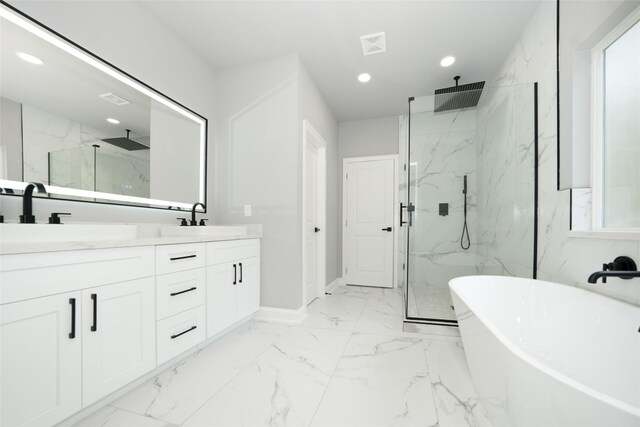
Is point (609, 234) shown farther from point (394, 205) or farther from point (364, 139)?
point (364, 139)

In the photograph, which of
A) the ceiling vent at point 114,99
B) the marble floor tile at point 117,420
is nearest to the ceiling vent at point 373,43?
the ceiling vent at point 114,99

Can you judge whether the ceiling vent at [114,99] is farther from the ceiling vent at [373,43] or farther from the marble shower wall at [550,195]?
the marble shower wall at [550,195]

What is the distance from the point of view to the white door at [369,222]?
4020 millimetres

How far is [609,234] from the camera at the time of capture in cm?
129

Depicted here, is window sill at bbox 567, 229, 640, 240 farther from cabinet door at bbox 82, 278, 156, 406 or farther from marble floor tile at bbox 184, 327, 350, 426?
cabinet door at bbox 82, 278, 156, 406

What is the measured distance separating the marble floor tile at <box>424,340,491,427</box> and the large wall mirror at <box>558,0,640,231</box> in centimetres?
119

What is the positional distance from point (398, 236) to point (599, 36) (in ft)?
9.37

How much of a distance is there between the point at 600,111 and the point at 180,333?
299 centimetres

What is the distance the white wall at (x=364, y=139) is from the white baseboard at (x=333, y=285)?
0.11m

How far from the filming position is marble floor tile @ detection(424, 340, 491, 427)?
127 cm

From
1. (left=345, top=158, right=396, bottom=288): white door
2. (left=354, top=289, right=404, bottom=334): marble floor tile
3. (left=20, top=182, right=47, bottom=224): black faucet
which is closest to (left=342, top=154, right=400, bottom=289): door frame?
(left=345, top=158, right=396, bottom=288): white door

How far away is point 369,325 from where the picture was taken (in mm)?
2471

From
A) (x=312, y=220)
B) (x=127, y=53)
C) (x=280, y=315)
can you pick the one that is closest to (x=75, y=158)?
(x=127, y=53)

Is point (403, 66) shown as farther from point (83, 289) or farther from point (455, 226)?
point (83, 289)
